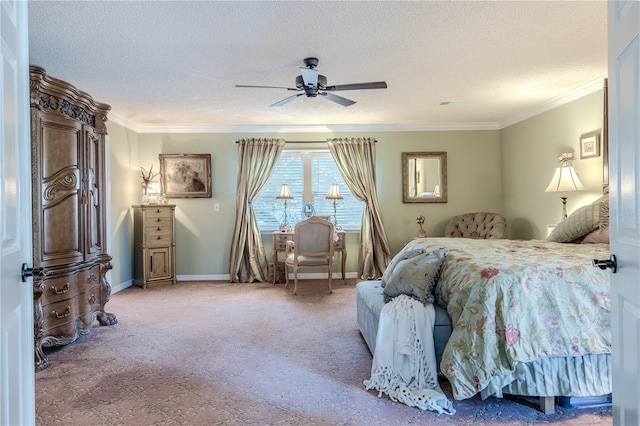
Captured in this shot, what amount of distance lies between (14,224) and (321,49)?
7.98 feet

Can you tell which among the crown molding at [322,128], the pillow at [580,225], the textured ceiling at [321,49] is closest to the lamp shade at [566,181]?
the pillow at [580,225]

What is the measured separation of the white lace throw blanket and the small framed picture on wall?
114 inches

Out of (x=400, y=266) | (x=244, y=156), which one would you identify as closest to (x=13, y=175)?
(x=400, y=266)

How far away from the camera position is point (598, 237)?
302cm

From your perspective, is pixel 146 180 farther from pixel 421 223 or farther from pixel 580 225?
pixel 580 225

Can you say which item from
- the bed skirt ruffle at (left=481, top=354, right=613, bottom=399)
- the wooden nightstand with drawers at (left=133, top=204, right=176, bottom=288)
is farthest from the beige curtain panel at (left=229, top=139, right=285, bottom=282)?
the bed skirt ruffle at (left=481, top=354, right=613, bottom=399)

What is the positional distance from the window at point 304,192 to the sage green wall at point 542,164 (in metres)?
2.27

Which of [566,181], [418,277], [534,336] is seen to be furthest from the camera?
[566,181]

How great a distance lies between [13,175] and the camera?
1.20 m

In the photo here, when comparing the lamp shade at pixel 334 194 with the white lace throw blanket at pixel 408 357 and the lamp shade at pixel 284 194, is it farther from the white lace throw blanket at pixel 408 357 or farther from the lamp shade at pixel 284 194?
the white lace throw blanket at pixel 408 357

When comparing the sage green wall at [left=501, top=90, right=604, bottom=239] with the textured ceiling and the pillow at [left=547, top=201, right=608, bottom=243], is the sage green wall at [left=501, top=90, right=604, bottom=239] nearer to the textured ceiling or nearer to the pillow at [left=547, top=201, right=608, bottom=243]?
the textured ceiling

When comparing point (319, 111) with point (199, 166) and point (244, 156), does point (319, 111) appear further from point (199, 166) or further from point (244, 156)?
point (199, 166)

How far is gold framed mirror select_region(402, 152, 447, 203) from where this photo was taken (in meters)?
5.90

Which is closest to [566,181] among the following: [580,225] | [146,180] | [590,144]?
[590,144]
